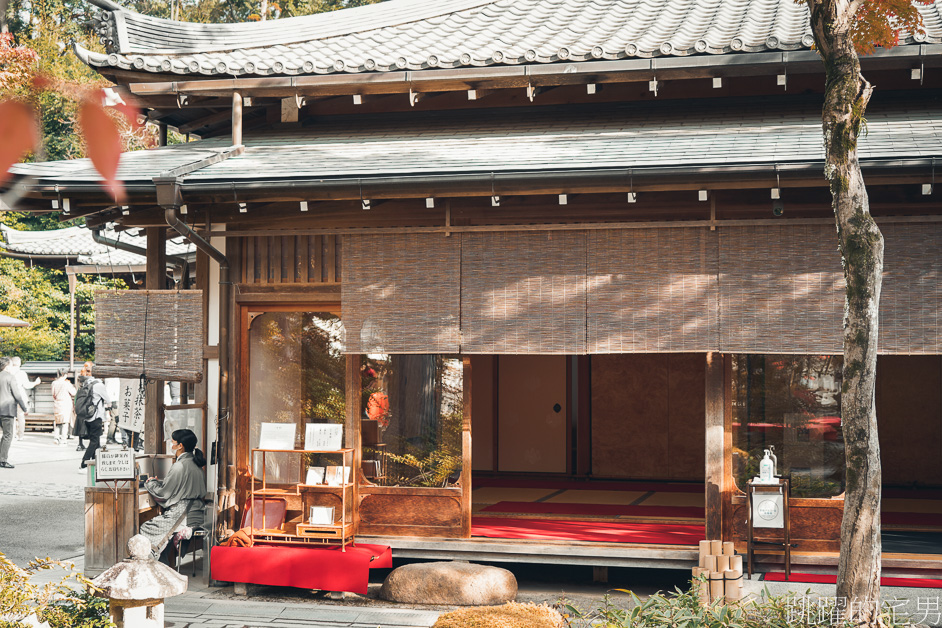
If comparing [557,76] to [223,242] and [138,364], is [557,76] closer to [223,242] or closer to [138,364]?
[223,242]

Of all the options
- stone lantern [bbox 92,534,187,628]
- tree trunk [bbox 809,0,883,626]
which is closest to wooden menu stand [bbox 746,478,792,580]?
tree trunk [bbox 809,0,883,626]

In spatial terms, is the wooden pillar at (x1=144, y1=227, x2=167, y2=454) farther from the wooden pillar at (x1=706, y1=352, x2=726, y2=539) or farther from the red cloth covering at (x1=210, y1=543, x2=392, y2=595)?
the wooden pillar at (x1=706, y1=352, x2=726, y2=539)

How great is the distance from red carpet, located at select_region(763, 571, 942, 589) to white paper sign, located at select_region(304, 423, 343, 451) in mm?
4219

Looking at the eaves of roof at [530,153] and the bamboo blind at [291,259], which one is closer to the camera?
the eaves of roof at [530,153]

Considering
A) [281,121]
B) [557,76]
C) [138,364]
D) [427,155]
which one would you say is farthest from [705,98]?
[138,364]

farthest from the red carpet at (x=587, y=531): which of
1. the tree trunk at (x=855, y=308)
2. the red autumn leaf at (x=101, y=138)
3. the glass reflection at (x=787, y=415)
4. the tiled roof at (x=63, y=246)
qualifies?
the tiled roof at (x=63, y=246)

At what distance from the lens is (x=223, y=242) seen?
934 cm

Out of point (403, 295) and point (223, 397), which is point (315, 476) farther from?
point (403, 295)

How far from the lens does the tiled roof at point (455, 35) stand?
8953 millimetres

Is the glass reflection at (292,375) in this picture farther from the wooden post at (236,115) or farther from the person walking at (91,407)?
the person walking at (91,407)

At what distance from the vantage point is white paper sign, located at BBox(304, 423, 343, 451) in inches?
339

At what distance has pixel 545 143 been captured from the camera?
8875 millimetres

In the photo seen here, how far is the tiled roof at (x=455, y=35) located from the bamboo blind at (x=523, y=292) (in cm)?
196

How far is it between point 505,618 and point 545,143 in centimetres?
482
